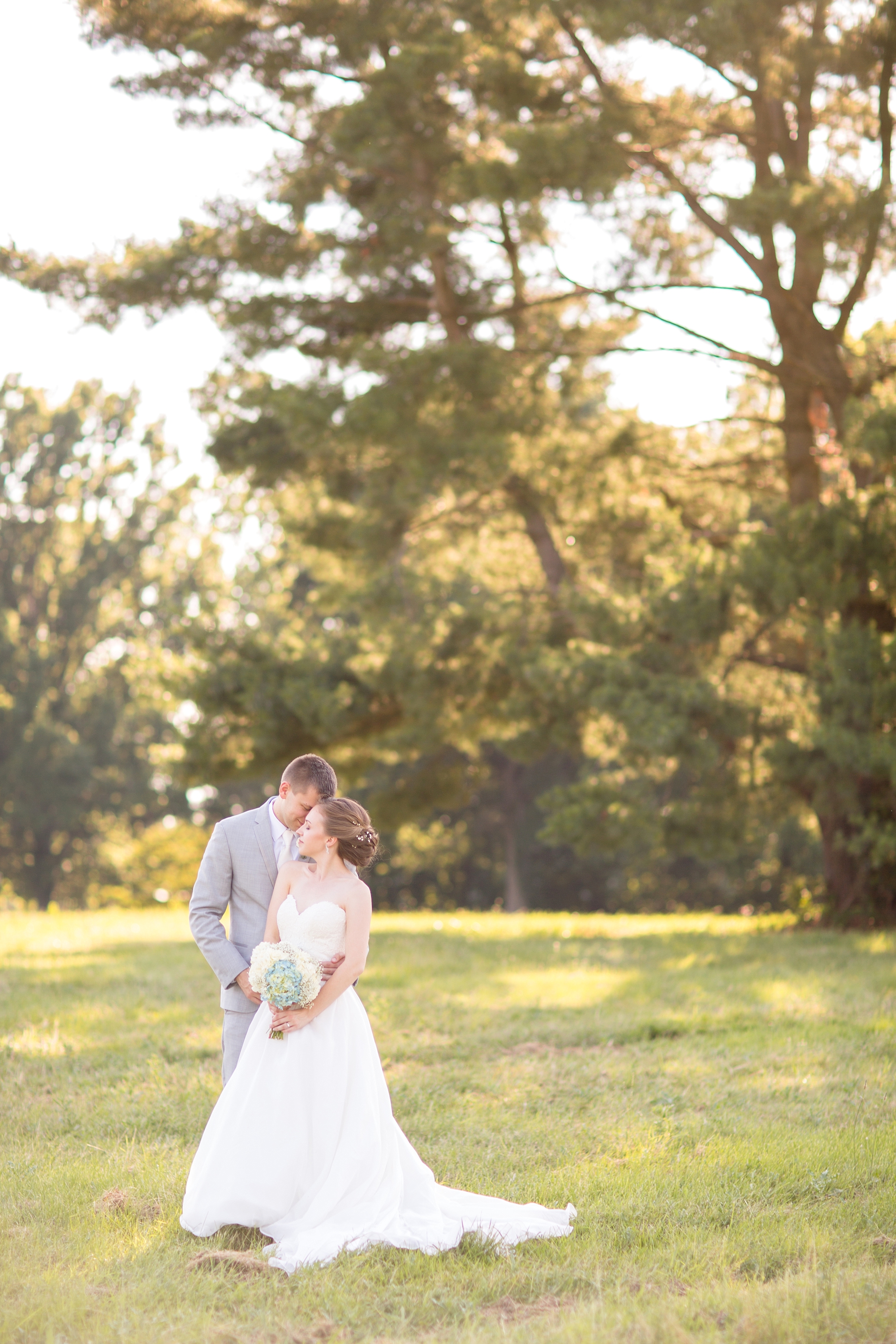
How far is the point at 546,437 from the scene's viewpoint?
15992 mm

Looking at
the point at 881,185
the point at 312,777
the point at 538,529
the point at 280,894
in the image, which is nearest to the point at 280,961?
the point at 280,894

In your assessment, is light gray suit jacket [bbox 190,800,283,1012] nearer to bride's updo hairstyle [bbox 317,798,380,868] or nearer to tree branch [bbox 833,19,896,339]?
bride's updo hairstyle [bbox 317,798,380,868]

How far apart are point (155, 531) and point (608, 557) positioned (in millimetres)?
24325

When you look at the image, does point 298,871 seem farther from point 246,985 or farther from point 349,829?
point 246,985

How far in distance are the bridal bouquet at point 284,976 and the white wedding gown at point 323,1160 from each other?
16 centimetres

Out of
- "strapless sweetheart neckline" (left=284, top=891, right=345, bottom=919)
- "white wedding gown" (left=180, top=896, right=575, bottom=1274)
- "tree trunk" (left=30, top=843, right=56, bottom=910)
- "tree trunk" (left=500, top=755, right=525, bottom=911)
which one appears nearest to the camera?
"white wedding gown" (left=180, top=896, right=575, bottom=1274)

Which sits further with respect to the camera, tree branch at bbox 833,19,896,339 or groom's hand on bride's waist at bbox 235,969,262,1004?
tree branch at bbox 833,19,896,339

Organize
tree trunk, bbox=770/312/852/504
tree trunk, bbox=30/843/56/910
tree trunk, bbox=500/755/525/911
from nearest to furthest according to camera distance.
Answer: tree trunk, bbox=770/312/852/504
tree trunk, bbox=500/755/525/911
tree trunk, bbox=30/843/56/910

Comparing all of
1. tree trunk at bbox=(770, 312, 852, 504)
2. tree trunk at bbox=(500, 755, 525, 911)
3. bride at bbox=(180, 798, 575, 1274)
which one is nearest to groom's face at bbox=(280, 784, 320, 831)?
bride at bbox=(180, 798, 575, 1274)

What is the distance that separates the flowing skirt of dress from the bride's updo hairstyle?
25.6 inches

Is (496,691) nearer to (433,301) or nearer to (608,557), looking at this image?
(608,557)

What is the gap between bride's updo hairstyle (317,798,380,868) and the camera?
507 centimetres

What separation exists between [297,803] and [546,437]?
1154cm

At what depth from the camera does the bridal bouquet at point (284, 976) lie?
4.84 m
